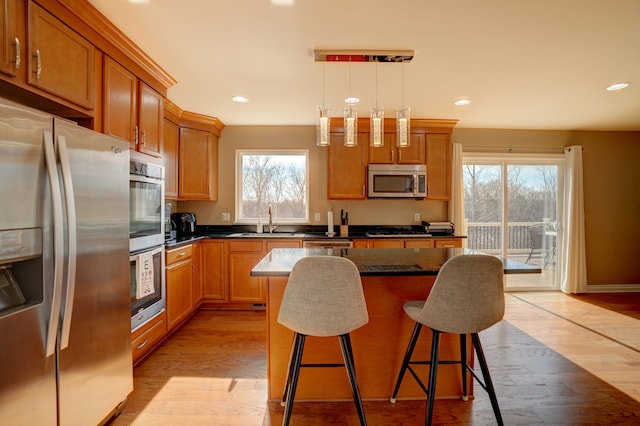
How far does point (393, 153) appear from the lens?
402cm

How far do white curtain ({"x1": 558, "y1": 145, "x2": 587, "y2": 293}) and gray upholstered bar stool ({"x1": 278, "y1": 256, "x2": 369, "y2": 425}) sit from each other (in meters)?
4.38

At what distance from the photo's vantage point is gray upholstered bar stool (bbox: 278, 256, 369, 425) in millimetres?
1450

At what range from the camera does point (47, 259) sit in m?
1.27

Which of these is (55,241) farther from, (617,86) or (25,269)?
(617,86)

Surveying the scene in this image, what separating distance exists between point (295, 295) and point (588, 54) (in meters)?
2.83

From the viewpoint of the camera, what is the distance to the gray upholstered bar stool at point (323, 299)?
1.45 metres

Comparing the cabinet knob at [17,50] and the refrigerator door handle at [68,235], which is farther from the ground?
the cabinet knob at [17,50]

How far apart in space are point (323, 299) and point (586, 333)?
10.2ft

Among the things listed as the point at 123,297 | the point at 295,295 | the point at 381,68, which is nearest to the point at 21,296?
the point at 123,297

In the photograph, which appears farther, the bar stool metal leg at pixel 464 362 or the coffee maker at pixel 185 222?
the coffee maker at pixel 185 222

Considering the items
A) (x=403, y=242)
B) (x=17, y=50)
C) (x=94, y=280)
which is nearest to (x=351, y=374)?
(x=94, y=280)

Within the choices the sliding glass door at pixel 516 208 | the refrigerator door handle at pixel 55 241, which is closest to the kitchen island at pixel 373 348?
the refrigerator door handle at pixel 55 241

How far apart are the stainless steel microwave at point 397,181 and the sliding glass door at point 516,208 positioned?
35.7 inches

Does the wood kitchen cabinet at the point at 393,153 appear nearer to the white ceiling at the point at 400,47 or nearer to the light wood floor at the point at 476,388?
the white ceiling at the point at 400,47
